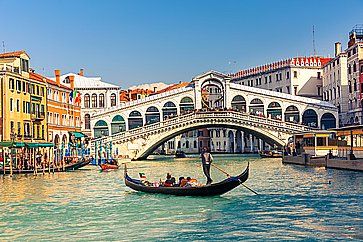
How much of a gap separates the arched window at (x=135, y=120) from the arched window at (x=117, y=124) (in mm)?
429

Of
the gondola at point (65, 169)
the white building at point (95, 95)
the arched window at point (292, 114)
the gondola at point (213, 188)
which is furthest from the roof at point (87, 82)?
the gondola at point (213, 188)

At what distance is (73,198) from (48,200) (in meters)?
0.57

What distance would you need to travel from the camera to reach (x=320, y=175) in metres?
19.6

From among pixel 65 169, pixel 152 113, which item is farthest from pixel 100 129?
pixel 65 169

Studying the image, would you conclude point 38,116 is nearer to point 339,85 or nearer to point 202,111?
point 202,111

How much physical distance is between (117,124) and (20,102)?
10.6 meters

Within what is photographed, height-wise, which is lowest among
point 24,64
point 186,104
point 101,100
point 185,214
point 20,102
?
point 185,214

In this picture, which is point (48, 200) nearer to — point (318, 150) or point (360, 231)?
point (360, 231)

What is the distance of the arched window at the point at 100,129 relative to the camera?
37062 mm

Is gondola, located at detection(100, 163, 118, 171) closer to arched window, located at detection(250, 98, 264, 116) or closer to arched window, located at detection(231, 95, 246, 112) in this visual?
arched window, located at detection(231, 95, 246, 112)

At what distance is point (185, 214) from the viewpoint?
11.0m

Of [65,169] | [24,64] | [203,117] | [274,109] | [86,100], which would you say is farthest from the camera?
[86,100]

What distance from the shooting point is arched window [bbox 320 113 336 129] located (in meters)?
36.7

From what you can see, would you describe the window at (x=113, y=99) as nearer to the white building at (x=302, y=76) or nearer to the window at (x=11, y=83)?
the white building at (x=302, y=76)
